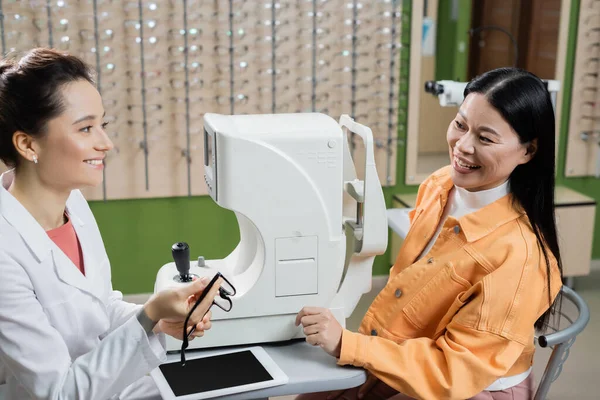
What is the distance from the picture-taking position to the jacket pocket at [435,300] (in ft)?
5.51

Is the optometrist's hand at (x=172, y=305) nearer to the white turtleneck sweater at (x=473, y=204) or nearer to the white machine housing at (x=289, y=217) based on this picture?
the white machine housing at (x=289, y=217)

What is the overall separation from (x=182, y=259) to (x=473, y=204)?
2.47ft

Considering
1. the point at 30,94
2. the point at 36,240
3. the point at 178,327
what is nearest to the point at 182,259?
the point at 178,327

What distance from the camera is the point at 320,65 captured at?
11.8ft

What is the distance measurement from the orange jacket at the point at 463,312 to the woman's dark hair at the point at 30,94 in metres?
0.83

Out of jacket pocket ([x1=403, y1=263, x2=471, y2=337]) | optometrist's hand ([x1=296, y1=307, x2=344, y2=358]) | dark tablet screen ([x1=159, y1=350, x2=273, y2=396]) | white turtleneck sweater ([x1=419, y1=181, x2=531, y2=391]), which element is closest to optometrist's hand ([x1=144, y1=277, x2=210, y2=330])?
dark tablet screen ([x1=159, y1=350, x2=273, y2=396])

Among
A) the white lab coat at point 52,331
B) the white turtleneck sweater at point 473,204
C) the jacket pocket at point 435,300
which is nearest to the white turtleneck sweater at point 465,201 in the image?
the white turtleneck sweater at point 473,204

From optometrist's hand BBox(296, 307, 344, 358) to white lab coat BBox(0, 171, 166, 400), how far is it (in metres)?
0.39

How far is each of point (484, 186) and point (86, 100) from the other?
0.98 metres

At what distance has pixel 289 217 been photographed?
1682 millimetres

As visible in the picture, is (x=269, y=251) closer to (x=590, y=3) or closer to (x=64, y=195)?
(x=64, y=195)

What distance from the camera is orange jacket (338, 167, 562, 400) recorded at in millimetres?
1568

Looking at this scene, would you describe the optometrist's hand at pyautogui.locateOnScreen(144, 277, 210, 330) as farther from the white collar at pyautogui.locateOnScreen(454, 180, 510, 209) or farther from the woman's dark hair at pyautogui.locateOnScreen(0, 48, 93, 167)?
the white collar at pyautogui.locateOnScreen(454, 180, 510, 209)

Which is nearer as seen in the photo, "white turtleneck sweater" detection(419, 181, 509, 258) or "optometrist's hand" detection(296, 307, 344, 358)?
"optometrist's hand" detection(296, 307, 344, 358)
